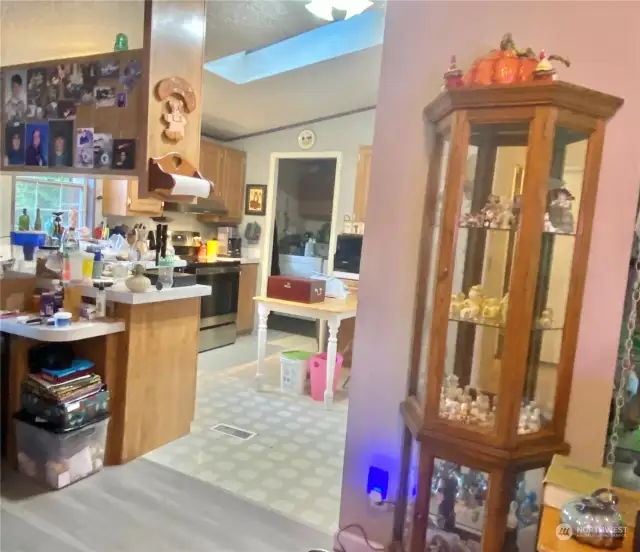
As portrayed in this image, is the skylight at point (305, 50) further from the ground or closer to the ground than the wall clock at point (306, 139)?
further from the ground

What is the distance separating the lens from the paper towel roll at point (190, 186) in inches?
106

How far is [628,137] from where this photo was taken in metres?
1.66

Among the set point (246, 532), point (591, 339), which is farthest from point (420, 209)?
point (246, 532)

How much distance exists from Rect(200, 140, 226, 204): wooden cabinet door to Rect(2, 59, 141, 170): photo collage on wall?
2.62 metres

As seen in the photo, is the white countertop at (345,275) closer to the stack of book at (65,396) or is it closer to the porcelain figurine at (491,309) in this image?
the stack of book at (65,396)

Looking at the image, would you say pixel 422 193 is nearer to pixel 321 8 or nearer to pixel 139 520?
pixel 139 520

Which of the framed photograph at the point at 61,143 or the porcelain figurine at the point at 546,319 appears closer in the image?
the porcelain figurine at the point at 546,319

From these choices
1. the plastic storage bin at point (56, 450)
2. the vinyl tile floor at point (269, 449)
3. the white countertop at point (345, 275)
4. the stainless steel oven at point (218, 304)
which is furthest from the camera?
the white countertop at point (345, 275)

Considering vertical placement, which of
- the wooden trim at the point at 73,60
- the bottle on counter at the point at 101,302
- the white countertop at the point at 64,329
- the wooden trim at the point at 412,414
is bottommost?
the wooden trim at the point at 412,414

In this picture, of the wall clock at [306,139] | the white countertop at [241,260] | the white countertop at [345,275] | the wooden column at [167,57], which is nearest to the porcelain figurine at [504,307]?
the wooden column at [167,57]

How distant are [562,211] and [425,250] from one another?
1.57 feet

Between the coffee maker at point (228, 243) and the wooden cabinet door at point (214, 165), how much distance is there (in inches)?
14.9

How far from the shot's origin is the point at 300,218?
24.8 feet

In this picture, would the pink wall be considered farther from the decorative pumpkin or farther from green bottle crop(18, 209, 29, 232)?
green bottle crop(18, 209, 29, 232)
